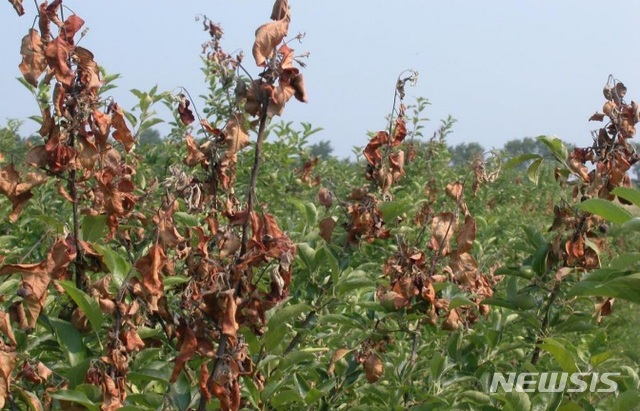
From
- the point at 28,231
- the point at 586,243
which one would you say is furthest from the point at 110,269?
the point at 28,231

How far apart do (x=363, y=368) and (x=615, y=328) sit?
6373 millimetres

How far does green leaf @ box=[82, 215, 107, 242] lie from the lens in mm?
2252

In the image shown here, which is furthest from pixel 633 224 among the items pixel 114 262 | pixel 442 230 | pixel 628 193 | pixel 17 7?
pixel 17 7

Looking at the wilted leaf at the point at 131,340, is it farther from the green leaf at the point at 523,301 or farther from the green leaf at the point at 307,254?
the green leaf at the point at 523,301

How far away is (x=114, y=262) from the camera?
7.11 feet

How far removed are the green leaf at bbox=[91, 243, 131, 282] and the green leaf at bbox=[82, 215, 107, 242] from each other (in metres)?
0.11

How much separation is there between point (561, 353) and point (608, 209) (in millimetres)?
441

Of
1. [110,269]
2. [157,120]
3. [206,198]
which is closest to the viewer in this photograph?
[110,269]

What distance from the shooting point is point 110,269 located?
2168 millimetres

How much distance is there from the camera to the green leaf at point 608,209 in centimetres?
189

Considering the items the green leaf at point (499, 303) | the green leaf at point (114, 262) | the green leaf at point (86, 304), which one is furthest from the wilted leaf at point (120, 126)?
the green leaf at point (499, 303)

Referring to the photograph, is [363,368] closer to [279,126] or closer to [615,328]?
[279,126]

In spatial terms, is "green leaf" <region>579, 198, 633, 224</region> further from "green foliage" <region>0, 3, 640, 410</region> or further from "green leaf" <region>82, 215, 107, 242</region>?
"green leaf" <region>82, 215, 107, 242</region>

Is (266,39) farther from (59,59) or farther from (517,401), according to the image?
(517,401)
